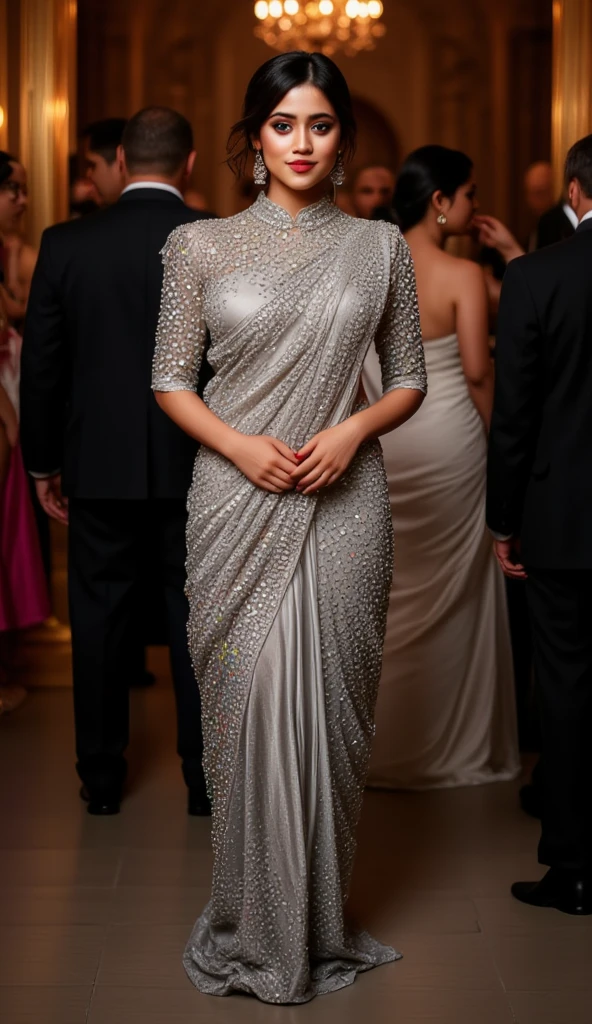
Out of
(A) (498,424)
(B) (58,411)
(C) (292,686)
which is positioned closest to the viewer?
(C) (292,686)

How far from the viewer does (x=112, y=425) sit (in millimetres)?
4418

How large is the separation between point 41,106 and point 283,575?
14.2ft

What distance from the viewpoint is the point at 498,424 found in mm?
3752

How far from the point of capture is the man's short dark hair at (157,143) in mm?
4402

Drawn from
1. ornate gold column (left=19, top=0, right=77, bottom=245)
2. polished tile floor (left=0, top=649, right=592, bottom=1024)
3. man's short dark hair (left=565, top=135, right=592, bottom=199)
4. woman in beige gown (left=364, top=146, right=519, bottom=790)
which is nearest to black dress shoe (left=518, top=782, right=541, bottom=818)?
polished tile floor (left=0, top=649, right=592, bottom=1024)

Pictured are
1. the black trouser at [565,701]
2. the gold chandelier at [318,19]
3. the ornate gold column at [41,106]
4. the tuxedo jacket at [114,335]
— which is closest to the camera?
the black trouser at [565,701]

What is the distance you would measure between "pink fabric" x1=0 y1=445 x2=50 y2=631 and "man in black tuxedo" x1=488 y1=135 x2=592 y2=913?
2764mm

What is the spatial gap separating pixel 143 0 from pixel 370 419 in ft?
37.9

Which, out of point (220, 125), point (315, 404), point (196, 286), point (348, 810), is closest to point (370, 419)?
point (315, 404)

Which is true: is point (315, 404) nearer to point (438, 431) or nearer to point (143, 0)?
point (438, 431)

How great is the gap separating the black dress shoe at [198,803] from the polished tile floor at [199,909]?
0.06m

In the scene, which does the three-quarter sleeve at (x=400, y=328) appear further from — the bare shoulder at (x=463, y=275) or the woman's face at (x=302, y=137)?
→ the bare shoulder at (x=463, y=275)

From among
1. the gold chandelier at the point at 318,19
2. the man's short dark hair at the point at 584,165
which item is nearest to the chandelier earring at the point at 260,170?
the man's short dark hair at the point at 584,165

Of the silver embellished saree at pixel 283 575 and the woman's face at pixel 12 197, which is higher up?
the woman's face at pixel 12 197
